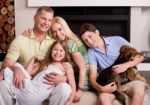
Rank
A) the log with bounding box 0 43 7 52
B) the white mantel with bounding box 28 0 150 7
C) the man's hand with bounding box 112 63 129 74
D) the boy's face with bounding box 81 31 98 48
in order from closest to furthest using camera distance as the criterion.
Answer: the man's hand with bounding box 112 63 129 74, the boy's face with bounding box 81 31 98 48, the white mantel with bounding box 28 0 150 7, the log with bounding box 0 43 7 52

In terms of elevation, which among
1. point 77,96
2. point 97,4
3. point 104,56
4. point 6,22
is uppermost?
point 97,4

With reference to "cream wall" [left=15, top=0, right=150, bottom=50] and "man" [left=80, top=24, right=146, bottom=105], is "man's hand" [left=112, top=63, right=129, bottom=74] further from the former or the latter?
Answer: "cream wall" [left=15, top=0, right=150, bottom=50]

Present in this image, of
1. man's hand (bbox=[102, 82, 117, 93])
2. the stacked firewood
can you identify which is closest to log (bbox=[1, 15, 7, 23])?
the stacked firewood

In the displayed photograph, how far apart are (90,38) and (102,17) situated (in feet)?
4.83

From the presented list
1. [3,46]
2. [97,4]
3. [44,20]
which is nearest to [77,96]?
[44,20]

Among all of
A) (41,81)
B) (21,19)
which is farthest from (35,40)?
(21,19)

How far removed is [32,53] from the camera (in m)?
2.33

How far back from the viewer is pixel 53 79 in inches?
84.4

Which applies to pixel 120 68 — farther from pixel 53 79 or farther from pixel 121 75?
pixel 53 79

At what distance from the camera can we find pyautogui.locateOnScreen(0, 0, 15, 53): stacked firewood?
3.72m

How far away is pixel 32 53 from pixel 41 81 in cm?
28

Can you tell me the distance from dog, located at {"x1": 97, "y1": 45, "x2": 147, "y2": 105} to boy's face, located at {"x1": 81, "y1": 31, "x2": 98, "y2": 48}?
199mm

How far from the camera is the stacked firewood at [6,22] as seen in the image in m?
3.72

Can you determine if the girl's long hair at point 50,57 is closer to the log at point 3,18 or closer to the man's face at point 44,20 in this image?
the man's face at point 44,20
